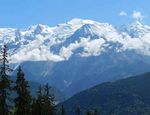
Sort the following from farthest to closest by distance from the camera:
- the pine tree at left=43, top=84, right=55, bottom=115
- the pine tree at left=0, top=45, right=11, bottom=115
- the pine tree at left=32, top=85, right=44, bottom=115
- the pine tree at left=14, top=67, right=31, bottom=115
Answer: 1. the pine tree at left=43, top=84, right=55, bottom=115
2. the pine tree at left=32, top=85, right=44, bottom=115
3. the pine tree at left=14, top=67, right=31, bottom=115
4. the pine tree at left=0, top=45, right=11, bottom=115

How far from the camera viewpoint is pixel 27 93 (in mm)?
64750

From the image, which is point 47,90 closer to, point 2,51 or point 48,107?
point 48,107

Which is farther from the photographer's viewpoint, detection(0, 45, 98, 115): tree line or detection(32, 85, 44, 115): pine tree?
detection(32, 85, 44, 115): pine tree

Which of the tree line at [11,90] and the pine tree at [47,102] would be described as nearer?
the tree line at [11,90]

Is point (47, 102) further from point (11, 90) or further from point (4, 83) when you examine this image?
point (11, 90)

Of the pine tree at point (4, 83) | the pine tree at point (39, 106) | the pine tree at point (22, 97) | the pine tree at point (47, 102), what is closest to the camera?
the pine tree at point (4, 83)

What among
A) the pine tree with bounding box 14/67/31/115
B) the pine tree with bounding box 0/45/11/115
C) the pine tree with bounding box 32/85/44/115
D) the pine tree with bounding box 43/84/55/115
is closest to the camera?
the pine tree with bounding box 0/45/11/115

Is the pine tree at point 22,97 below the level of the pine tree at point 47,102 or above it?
below

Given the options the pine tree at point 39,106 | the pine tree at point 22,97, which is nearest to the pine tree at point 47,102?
the pine tree at point 39,106

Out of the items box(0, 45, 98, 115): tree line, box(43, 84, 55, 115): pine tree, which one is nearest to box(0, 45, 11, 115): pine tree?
box(0, 45, 98, 115): tree line

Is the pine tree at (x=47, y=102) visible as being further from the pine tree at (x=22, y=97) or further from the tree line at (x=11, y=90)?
the tree line at (x=11, y=90)

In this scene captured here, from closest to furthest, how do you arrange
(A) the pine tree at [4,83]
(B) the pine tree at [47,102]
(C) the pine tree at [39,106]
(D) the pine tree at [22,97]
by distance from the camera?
(A) the pine tree at [4,83]
(D) the pine tree at [22,97]
(C) the pine tree at [39,106]
(B) the pine tree at [47,102]

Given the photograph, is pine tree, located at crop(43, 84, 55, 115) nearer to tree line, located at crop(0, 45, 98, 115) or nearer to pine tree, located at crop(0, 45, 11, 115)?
tree line, located at crop(0, 45, 98, 115)

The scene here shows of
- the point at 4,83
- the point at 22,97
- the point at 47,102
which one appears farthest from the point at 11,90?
the point at 47,102
